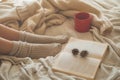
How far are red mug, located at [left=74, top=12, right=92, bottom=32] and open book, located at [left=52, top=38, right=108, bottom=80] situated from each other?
0.12 metres

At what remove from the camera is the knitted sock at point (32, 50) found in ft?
4.10

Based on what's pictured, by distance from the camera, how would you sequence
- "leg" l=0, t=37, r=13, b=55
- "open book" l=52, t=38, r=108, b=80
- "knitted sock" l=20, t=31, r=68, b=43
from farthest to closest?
"knitted sock" l=20, t=31, r=68, b=43 < "leg" l=0, t=37, r=13, b=55 < "open book" l=52, t=38, r=108, b=80

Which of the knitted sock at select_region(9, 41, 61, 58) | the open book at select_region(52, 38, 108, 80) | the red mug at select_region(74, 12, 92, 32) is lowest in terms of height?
the knitted sock at select_region(9, 41, 61, 58)

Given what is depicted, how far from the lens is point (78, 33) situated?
142cm

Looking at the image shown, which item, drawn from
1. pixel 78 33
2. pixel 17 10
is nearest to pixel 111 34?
pixel 78 33

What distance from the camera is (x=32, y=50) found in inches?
50.1

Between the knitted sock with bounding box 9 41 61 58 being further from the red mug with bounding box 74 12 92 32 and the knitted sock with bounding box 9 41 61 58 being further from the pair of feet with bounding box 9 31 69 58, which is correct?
the red mug with bounding box 74 12 92 32

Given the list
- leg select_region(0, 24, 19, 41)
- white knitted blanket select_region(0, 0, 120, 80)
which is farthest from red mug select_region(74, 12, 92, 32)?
leg select_region(0, 24, 19, 41)

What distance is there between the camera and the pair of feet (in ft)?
4.11

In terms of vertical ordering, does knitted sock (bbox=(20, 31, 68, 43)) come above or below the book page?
below

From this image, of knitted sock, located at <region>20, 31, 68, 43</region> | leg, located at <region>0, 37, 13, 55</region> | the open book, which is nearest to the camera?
the open book

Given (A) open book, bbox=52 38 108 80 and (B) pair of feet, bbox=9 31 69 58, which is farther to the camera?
(B) pair of feet, bbox=9 31 69 58

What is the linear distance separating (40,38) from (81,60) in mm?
300

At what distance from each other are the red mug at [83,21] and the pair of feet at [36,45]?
0.33 ft
